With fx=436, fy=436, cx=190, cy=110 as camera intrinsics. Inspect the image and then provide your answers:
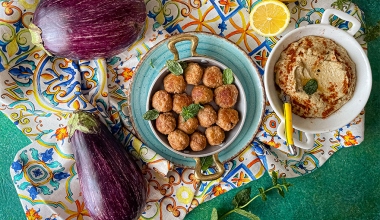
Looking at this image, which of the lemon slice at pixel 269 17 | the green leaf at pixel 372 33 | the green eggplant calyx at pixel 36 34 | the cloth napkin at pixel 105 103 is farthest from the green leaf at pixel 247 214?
the green eggplant calyx at pixel 36 34

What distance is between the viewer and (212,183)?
162 centimetres

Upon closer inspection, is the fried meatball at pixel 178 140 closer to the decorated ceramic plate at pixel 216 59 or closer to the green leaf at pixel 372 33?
the decorated ceramic plate at pixel 216 59

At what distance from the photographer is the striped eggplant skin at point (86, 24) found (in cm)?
134

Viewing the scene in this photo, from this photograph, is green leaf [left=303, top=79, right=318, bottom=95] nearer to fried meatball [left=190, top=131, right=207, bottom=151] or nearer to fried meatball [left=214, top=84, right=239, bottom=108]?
fried meatball [left=214, top=84, right=239, bottom=108]

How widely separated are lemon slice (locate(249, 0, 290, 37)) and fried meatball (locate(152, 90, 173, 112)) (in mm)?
388

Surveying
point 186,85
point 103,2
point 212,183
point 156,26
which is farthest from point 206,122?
point 103,2

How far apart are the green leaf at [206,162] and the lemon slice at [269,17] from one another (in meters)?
0.48

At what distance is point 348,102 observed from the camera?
150 cm

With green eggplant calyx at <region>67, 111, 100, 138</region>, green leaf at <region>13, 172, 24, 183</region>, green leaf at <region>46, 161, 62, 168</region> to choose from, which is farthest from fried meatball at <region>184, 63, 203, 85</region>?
green leaf at <region>13, 172, 24, 183</region>

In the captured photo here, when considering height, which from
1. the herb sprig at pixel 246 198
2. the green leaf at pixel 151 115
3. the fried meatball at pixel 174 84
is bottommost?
the herb sprig at pixel 246 198

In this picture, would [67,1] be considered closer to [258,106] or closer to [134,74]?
[134,74]

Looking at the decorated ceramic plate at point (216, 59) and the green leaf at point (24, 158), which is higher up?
the decorated ceramic plate at point (216, 59)

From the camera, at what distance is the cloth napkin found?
1539mm

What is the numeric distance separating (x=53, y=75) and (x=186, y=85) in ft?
1.56
